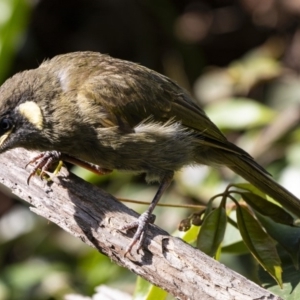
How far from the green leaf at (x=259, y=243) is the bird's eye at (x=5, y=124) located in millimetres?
1111

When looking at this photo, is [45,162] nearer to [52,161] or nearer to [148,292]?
[52,161]

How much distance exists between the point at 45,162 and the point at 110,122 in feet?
1.15

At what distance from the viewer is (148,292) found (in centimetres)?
306

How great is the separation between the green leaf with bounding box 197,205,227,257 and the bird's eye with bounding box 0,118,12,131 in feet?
3.39

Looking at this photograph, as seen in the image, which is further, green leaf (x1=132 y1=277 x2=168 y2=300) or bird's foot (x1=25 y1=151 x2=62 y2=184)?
bird's foot (x1=25 y1=151 x2=62 y2=184)

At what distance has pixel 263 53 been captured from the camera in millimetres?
5695

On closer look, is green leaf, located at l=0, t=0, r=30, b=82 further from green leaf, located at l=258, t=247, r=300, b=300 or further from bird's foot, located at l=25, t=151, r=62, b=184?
green leaf, located at l=258, t=247, r=300, b=300

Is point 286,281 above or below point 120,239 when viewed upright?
above

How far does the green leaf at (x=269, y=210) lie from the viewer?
2979 mm

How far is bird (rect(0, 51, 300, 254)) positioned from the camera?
3389 millimetres

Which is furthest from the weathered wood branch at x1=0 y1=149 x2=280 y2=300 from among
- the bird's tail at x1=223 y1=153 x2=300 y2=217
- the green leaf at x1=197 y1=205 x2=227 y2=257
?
the bird's tail at x1=223 y1=153 x2=300 y2=217

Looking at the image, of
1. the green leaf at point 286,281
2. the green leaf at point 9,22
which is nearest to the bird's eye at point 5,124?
the green leaf at point 286,281

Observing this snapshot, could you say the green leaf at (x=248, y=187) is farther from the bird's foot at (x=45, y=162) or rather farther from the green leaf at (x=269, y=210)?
the bird's foot at (x=45, y=162)

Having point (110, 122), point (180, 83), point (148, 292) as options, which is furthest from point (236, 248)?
point (180, 83)
